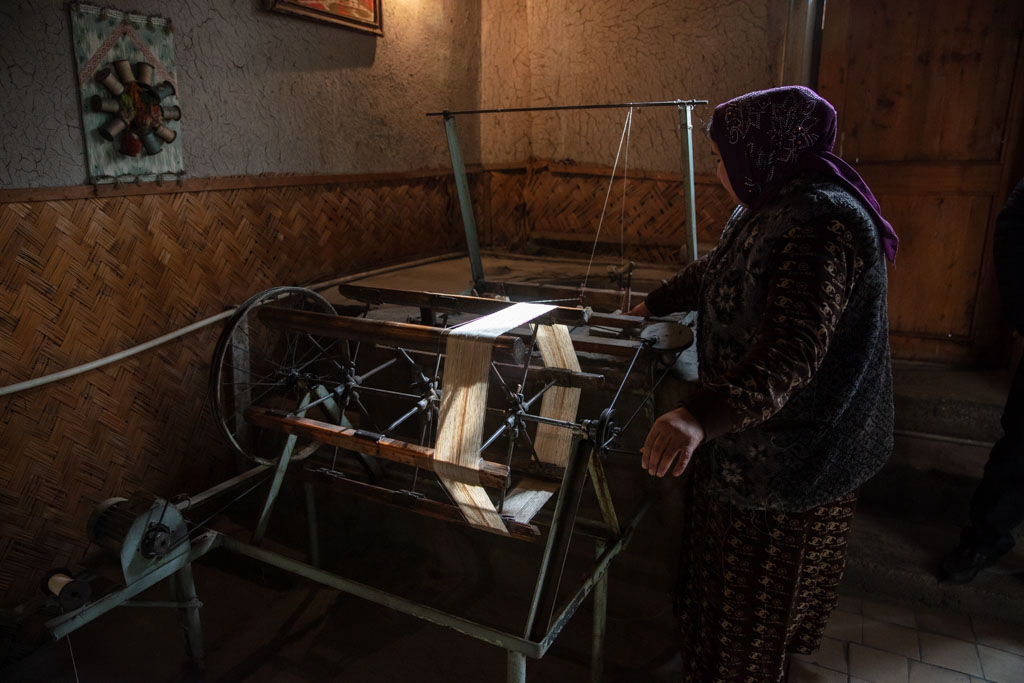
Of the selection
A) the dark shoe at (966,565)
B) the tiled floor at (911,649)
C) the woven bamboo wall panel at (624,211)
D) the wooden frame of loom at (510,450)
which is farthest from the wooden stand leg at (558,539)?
the woven bamboo wall panel at (624,211)

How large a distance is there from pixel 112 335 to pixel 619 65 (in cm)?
375

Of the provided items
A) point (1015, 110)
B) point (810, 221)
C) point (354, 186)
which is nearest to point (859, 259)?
point (810, 221)

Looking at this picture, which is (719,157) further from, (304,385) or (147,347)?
(147,347)

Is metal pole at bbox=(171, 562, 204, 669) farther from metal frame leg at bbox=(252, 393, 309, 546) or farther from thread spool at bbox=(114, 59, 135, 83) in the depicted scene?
thread spool at bbox=(114, 59, 135, 83)

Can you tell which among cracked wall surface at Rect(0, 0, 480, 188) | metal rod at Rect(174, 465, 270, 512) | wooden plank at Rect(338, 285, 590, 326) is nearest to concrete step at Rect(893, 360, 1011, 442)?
wooden plank at Rect(338, 285, 590, 326)

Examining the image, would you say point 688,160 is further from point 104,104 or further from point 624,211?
point 104,104

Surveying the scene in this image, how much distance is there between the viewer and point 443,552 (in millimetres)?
3283

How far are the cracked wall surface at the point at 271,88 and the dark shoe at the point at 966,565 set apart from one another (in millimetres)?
3803

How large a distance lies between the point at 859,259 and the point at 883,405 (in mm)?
514

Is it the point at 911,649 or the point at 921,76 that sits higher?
the point at 921,76

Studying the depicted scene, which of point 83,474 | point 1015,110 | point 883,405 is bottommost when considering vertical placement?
point 83,474

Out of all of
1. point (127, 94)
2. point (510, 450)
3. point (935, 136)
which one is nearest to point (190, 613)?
point (510, 450)

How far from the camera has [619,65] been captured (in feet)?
16.2

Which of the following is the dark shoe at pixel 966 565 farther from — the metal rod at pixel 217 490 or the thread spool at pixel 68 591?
the thread spool at pixel 68 591
